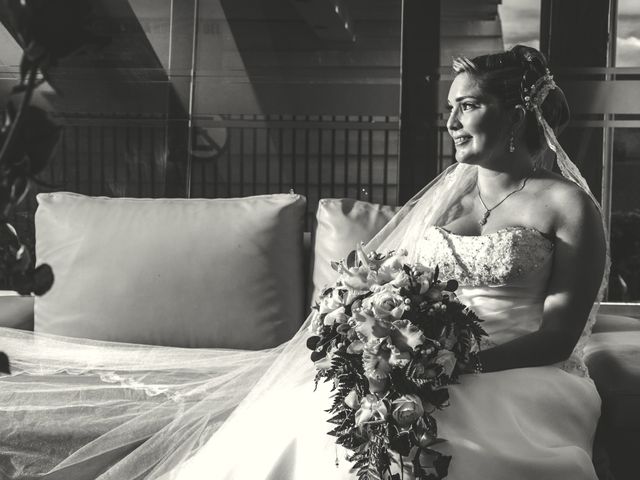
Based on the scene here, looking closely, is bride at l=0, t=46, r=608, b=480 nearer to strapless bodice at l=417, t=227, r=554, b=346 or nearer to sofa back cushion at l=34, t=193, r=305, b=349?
strapless bodice at l=417, t=227, r=554, b=346

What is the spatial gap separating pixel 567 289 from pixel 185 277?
1366mm

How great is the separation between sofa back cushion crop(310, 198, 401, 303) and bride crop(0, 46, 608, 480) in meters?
0.19

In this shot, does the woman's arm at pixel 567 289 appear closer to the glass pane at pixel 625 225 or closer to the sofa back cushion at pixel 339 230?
the sofa back cushion at pixel 339 230

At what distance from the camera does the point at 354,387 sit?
188 cm

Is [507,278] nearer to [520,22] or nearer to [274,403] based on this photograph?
[274,403]

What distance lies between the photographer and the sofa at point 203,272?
10.00ft

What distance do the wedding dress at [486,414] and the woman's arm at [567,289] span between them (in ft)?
0.13

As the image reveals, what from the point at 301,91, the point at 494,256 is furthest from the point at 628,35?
the point at 494,256

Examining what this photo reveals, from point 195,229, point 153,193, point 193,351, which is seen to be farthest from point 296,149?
point 193,351

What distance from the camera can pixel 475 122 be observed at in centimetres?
251

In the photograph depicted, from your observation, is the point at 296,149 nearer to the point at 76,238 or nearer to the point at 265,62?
the point at 265,62

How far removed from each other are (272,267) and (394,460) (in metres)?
1.32

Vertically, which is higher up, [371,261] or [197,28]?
[197,28]

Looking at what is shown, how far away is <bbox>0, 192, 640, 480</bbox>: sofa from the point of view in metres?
3.05
